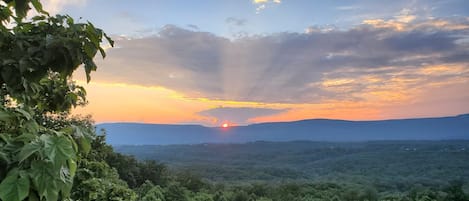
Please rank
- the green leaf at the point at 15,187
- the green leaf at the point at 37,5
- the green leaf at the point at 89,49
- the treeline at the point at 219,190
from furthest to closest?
the treeline at the point at 219,190 < the green leaf at the point at 37,5 < the green leaf at the point at 89,49 < the green leaf at the point at 15,187

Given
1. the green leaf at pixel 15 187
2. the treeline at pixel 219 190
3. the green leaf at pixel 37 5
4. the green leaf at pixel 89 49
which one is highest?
the green leaf at pixel 37 5

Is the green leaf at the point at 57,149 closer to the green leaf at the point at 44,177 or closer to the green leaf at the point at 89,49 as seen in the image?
the green leaf at the point at 44,177

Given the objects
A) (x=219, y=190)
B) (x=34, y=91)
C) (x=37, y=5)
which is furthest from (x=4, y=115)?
(x=219, y=190)

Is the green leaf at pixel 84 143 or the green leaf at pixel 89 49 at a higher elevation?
the green leaf at pixel 89 49

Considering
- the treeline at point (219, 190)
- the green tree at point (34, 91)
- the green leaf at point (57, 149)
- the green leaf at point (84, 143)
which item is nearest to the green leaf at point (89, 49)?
the green tree at point (34, 91)

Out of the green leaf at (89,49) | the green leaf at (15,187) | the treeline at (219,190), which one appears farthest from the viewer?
the treeline at (219,190)

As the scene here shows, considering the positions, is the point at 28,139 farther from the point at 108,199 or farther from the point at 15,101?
the point at 108,199

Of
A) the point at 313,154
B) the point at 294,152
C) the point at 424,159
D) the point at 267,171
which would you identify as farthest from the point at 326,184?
the point at 294,152

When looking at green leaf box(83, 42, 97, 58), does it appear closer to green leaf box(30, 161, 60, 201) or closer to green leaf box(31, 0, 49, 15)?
green leaf box(31, 0, 49, 15)
